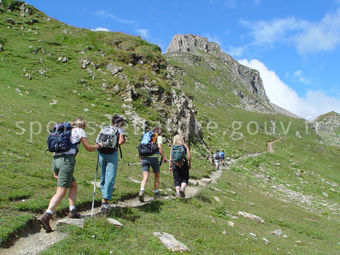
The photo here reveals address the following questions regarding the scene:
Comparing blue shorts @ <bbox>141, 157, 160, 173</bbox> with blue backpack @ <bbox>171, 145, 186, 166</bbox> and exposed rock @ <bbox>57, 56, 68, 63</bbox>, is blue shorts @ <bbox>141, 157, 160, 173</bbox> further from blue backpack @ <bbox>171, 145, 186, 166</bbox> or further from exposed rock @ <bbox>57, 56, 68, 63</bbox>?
exposed rock @ <bbox>57, 56, 68, 63</bbox>

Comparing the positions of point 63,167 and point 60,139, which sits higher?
point 60,139

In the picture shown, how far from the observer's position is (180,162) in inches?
450

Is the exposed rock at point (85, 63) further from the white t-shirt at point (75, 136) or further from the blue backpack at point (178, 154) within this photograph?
the white t-shirt at point (75, 136)

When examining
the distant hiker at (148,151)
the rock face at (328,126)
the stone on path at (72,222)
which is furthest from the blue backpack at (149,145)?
the rock face at (328,126)

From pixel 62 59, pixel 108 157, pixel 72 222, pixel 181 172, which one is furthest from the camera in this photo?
pixel 62 59

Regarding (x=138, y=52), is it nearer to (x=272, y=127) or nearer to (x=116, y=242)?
(x=116, y=242)

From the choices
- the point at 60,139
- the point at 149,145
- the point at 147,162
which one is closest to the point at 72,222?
the point at 60,139

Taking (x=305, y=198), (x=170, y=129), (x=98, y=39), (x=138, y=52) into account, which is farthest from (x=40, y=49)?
(x=305, y=198)

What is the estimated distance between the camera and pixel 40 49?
3256 centimetres

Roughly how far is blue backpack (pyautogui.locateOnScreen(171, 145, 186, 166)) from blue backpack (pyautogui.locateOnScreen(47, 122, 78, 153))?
555 centimetres

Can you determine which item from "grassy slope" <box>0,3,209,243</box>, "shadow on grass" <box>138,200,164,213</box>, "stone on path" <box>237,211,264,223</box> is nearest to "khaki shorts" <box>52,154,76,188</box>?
"grassy slope" <box>0,3,209,243</box>

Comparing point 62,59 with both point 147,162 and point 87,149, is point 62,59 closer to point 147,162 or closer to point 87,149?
point 147,162

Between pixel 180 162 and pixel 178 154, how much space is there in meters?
0.41

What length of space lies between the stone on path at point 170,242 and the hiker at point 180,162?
427cm
